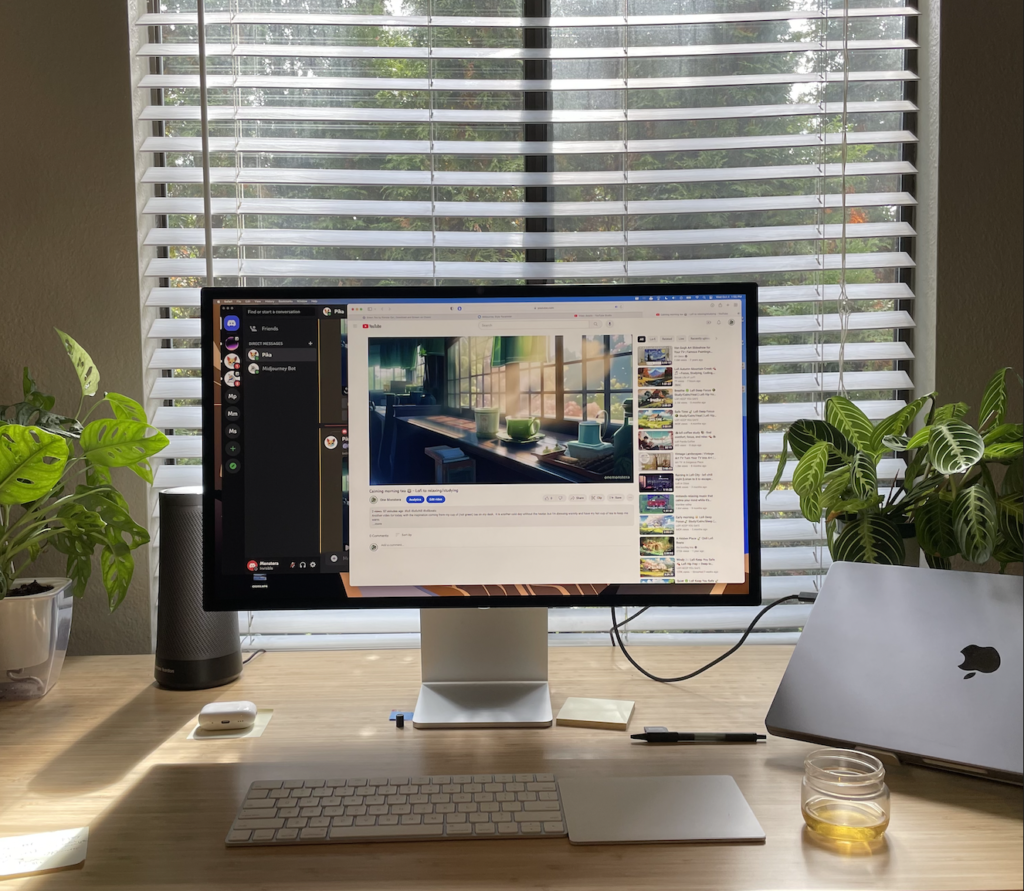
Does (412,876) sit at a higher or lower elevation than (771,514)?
lower

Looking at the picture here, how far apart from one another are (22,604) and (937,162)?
5.00ft

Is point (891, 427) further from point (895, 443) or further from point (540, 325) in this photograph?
point (540, 325)

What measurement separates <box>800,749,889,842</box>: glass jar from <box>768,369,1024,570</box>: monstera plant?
0.36m

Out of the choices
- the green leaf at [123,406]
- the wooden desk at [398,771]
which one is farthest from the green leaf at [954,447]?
the green leaf at [123,406]

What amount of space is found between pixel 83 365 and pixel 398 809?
0.83m

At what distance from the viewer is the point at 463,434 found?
39.5 inches

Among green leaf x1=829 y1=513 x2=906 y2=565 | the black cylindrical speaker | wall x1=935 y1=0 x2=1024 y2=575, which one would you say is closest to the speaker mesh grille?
the black cylindrical speaker

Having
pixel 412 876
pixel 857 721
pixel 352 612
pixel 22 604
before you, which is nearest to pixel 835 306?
pixel 857 721

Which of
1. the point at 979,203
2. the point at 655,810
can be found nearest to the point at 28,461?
the point at 655,810

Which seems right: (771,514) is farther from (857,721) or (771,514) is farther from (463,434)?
(463,434)

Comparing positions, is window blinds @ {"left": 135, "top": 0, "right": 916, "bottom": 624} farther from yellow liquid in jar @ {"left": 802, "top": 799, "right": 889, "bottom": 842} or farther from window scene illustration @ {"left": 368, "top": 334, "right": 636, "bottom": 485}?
yellow liquid in jar @ {"left": 802, "top": 799, "right": 889, "bottom": 842}

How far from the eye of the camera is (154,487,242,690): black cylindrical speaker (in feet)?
3.67

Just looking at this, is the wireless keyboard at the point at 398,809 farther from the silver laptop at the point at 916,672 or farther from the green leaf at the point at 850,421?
the green leaf at the point at 850,421

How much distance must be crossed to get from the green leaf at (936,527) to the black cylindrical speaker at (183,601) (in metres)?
0.94
